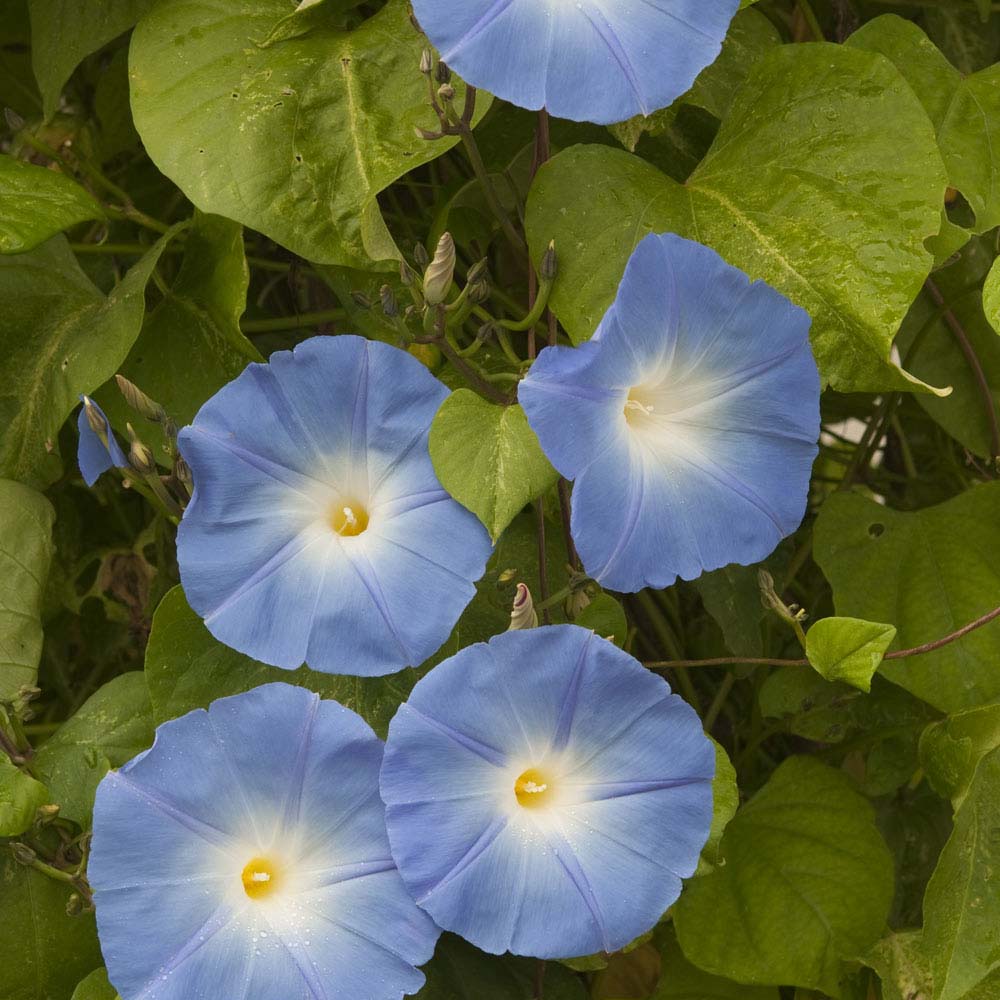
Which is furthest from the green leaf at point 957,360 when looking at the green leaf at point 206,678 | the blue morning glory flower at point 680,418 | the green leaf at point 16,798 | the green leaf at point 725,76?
the green leaf at point 16,798

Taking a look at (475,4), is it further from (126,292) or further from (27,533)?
(27,533)

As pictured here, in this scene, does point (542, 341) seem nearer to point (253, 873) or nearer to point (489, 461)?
point (489, 461)

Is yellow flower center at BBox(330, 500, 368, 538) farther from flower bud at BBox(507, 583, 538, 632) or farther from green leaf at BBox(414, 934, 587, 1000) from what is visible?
green leaf at BBox(414, 934, 587, 1000)

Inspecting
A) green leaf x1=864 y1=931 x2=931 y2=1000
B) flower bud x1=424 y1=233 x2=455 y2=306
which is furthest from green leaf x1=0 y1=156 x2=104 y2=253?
green leaf x1=864 y1=931 x2=931 y2=1000

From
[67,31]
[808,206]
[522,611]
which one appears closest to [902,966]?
[522,611]

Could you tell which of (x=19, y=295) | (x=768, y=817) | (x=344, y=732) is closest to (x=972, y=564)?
(x=768, y=817)

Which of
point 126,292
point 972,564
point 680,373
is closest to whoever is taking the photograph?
point 680,373
